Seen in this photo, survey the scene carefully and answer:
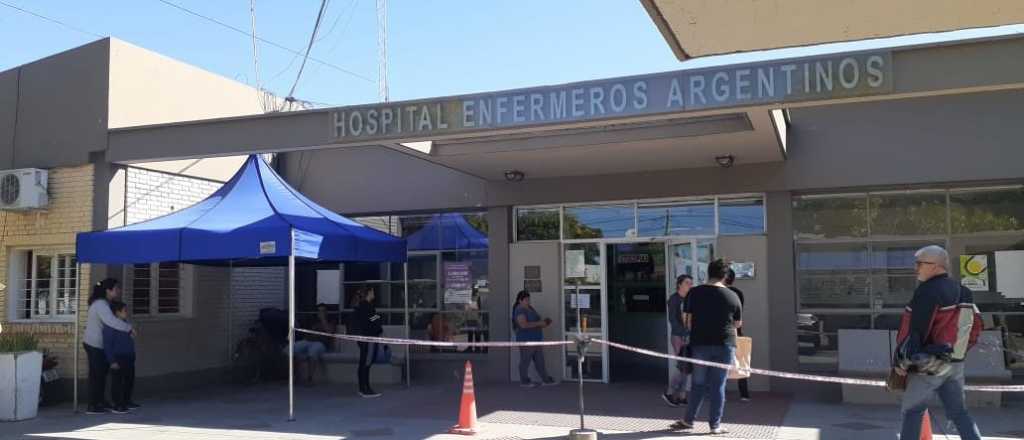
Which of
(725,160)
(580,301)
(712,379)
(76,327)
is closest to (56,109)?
(76,327)

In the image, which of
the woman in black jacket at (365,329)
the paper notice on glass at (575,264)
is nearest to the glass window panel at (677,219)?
the paper notice on glass at (575,264)

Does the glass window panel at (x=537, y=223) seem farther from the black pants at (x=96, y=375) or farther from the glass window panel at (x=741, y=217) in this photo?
the black pants at (x=96, y=375)

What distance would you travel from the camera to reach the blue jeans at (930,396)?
6.09 metres

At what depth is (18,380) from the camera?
10648mm

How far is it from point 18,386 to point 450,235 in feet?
20.7

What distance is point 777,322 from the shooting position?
11.8m

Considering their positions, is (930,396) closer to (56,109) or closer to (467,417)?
(467,417)

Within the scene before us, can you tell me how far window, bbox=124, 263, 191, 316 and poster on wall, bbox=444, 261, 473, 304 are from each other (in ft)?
13.1

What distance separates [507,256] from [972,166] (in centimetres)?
646

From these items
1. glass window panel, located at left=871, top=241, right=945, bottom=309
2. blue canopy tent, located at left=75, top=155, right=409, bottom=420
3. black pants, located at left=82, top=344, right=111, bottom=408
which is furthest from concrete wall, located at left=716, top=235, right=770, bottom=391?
black pants, located at left=82, top=344, right=111, bottom=408

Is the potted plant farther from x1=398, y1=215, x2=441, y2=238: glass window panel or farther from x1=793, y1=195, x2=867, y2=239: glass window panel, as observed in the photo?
x1=793, y1=195, x2=867, y2=239: glass window panel

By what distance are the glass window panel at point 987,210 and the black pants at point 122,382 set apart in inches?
422

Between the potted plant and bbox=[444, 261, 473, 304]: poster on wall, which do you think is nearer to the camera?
the potted plant

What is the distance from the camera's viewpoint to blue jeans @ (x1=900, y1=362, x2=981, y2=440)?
6086 mm
